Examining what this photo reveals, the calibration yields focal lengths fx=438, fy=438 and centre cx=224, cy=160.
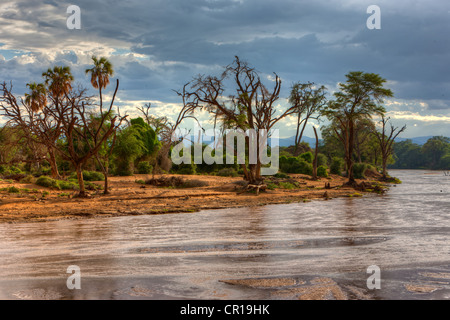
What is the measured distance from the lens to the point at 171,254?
30.0 ft

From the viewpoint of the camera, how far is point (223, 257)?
29.0 feet

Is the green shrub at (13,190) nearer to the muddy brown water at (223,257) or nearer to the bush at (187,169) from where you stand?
the muddy brown water at (223,257)

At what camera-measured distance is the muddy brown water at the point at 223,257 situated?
6.60 meters

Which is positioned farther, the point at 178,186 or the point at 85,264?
the point at 178,186

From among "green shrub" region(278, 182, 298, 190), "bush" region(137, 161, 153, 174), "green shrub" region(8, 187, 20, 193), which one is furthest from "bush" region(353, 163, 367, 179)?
"green shrub" region(8, 187, 20, 193)

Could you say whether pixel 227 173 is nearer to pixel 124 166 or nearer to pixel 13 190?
pixel 124 166

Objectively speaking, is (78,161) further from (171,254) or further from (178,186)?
(171,254)

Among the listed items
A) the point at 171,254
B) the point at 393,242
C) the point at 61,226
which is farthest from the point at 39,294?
the point at 393,242

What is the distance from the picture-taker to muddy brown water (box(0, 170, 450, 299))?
21.7ft

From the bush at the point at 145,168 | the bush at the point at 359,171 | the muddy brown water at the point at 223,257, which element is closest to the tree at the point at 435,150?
the bush at the point at 359,171

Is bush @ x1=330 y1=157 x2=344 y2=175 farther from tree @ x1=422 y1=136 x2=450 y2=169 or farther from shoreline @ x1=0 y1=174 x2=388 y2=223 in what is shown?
tree @ x1=422 y1=136 x2=450 y2=169
